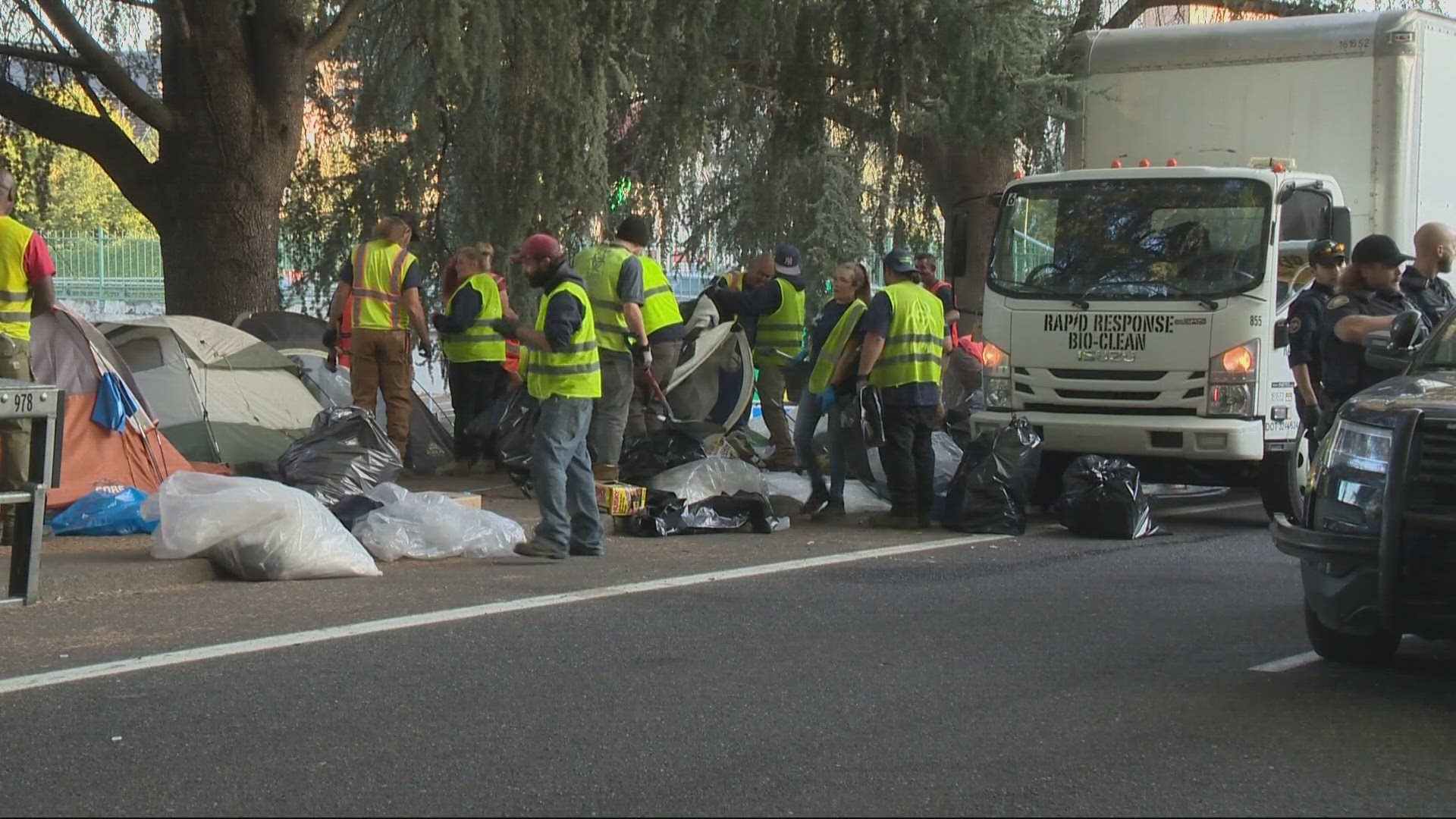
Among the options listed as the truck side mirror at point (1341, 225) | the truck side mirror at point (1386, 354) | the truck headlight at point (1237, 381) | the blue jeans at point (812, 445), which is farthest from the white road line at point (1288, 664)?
the blue jeans at point (812, 445)

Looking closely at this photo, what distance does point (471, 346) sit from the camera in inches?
470

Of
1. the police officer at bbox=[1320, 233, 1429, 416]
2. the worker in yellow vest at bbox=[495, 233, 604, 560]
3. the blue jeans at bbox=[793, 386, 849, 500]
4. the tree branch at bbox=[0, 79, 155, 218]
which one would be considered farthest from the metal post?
the police officer at bbox=[1320, 233, 1429, 416]

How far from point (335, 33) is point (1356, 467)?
8751 mm

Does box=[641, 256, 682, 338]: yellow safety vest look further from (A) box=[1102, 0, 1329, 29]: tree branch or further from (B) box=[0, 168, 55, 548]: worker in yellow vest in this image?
(A) box=[1102, 0, 1329, 29]: tree branch

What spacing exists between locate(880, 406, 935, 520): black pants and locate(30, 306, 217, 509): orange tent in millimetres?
4317

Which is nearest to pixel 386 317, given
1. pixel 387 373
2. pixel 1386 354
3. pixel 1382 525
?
pixel 387 373

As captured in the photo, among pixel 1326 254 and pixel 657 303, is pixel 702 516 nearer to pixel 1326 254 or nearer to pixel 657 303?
pixel 657 303

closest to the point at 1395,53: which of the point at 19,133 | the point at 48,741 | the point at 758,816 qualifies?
the point at 758,816

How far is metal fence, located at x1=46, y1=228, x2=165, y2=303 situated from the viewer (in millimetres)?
25141

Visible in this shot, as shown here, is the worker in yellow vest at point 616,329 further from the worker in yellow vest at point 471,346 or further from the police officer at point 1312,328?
the police officer at point 1312,328

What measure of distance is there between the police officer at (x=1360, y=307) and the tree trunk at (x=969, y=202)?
3077mm

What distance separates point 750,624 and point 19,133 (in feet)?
34.7

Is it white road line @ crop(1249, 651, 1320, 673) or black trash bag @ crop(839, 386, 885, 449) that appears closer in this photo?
white road line @ crop(1249, 651, 1320, 673)

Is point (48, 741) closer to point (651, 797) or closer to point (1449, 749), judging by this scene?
point (651, 797)
